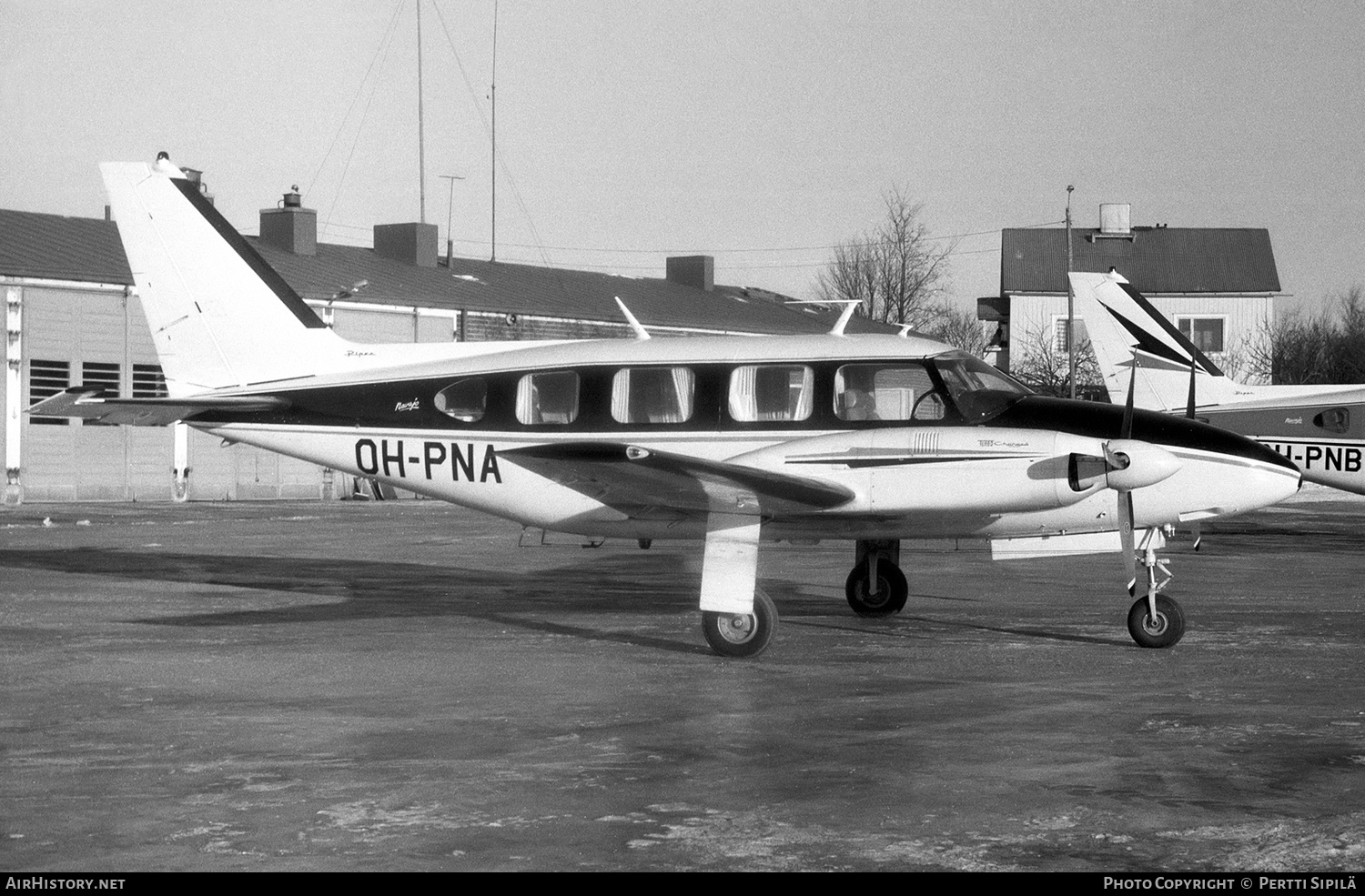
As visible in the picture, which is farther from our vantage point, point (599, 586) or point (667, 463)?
point (599, 586)

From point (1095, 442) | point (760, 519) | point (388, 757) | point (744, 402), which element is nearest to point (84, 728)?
point (388, 757)

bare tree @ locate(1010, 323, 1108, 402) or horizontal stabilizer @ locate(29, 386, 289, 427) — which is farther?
bare tree @ locate(1010, 323, 1108, 402)

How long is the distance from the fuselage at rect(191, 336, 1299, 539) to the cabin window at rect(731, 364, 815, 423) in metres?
0.01

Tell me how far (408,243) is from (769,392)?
140ft

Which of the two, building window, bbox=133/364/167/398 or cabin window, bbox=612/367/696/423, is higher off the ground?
building window, bbox=133/364/167/398

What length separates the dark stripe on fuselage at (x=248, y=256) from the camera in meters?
16.1

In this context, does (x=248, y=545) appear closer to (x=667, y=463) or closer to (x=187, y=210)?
(x=187, y=210)

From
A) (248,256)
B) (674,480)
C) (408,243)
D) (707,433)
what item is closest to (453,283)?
(408,243)

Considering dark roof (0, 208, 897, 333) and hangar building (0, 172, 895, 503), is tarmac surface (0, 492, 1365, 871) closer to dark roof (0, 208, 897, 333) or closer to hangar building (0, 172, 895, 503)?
dark roof (0, 208, 897, 333)

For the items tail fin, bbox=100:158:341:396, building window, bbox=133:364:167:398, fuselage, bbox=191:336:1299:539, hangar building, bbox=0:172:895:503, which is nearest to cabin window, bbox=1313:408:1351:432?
fuselage, bbox=191:336:1299:539

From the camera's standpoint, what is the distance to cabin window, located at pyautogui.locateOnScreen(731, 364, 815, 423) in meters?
14.0

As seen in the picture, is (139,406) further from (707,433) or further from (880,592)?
(880,592)

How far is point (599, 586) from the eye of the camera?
1873 centimetres
